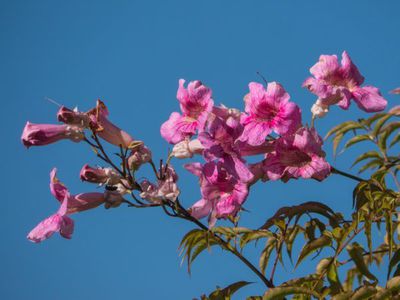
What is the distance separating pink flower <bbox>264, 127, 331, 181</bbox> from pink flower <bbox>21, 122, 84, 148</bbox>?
90 centimetres

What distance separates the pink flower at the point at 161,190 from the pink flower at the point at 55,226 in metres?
0.45

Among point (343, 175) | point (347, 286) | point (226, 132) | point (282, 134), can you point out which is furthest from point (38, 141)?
point (347, 286)

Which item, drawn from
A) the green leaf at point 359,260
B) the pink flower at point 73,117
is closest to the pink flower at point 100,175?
the pink flower at point 73,117

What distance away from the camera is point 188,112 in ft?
9.68

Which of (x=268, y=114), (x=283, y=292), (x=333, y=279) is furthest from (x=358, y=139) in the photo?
(x=283, y=292)

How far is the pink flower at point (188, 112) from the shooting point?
2.88 m

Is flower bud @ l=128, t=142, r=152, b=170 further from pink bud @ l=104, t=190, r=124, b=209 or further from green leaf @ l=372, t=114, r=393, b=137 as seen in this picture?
green leaf @ l=372, t=114, r=393, b=137

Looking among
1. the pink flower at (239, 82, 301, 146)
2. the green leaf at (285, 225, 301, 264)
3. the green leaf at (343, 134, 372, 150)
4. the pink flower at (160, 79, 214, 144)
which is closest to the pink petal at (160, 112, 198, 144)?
the pink flower at (160, 79, 214, 144)

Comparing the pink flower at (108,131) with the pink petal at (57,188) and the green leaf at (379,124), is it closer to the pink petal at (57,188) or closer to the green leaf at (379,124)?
the pink petal at (57,188)

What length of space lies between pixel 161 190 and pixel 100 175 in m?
0.30

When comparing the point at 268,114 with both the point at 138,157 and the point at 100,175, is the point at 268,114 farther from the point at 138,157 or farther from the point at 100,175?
the point at 100,175

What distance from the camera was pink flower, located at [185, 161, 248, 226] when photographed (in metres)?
2.74

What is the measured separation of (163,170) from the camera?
2.88 meters

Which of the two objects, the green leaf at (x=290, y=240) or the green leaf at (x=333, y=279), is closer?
Answer: the green leaf at (x=333, y=279)
